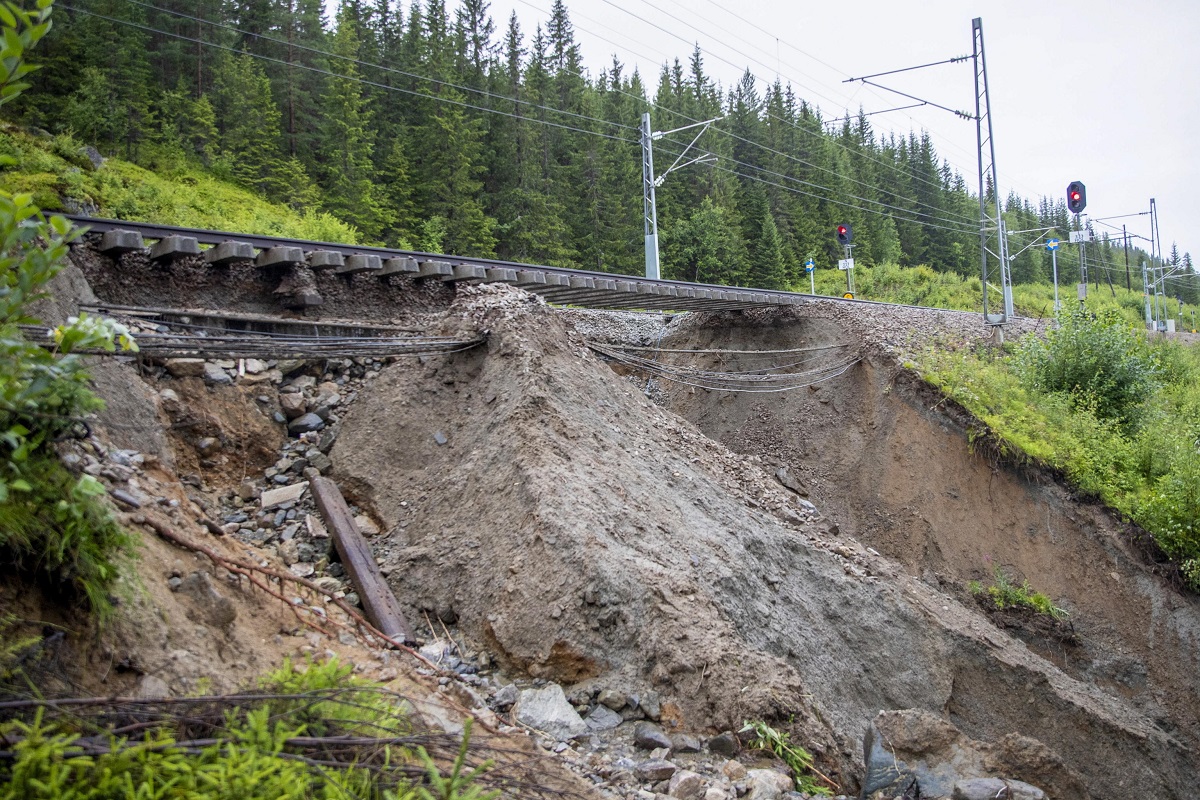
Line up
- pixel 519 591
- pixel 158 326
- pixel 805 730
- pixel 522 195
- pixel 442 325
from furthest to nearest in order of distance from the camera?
pixel 522 195, pixel 442 325, pixel 158 326, pixel 519 591, pixel 805 730

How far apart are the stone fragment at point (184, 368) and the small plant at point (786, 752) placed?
6422 millimetres

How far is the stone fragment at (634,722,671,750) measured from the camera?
6047 millimetres

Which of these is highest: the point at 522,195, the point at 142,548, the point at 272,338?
the point at 522,195

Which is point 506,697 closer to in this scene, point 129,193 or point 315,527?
point 315,527

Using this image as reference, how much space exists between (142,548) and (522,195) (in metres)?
34.6

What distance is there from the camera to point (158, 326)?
8.45 m

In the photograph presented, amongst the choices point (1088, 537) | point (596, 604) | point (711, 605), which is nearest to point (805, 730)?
point (711, 605)

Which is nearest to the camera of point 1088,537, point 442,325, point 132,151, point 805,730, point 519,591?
point 805,730

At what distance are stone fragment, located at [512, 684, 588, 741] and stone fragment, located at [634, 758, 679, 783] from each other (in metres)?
0.59

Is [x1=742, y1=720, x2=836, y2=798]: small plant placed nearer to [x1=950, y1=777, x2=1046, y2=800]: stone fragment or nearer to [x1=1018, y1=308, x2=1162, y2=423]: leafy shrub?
[x1=950, y1=777, x2=1046, y2=800]: stone fragment

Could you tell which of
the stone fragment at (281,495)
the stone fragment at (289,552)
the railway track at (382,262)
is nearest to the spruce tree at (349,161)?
the railway track at (382,262)

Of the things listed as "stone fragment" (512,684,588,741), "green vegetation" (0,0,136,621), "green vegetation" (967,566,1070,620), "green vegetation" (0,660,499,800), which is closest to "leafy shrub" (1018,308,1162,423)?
"green vegetation" (967,566,1070,620)

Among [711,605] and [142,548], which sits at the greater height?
[142,548]

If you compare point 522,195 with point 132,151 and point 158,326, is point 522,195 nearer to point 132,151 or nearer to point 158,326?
point 132,151
